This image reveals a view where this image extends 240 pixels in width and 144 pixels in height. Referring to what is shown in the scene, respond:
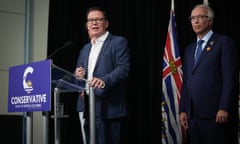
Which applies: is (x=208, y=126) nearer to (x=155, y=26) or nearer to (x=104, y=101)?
(x=104, y=101)

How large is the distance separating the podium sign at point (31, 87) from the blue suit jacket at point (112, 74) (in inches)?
39.7

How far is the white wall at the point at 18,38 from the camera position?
523 cm

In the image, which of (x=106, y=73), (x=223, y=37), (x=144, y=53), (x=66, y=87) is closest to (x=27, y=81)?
(x=66, y=87)

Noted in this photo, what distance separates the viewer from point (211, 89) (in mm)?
3416

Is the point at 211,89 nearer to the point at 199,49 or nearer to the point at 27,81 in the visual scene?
the point at 199,49

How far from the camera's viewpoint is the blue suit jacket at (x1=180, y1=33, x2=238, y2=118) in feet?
10.9

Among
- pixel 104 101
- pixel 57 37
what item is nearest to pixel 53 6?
pixel 57 37

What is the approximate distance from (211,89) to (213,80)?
0.07 metres

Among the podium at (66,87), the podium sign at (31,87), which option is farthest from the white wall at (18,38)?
the podium at (66,87)

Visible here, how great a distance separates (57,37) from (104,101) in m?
1.53

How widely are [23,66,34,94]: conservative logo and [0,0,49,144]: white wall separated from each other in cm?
219

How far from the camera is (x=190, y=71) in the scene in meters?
3.62

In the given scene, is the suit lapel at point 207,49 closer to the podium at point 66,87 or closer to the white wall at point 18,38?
the podium at point 66,87

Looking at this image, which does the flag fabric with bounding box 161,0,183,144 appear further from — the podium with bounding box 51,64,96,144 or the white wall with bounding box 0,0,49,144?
the white wall with bounding box 0,0,49,144
